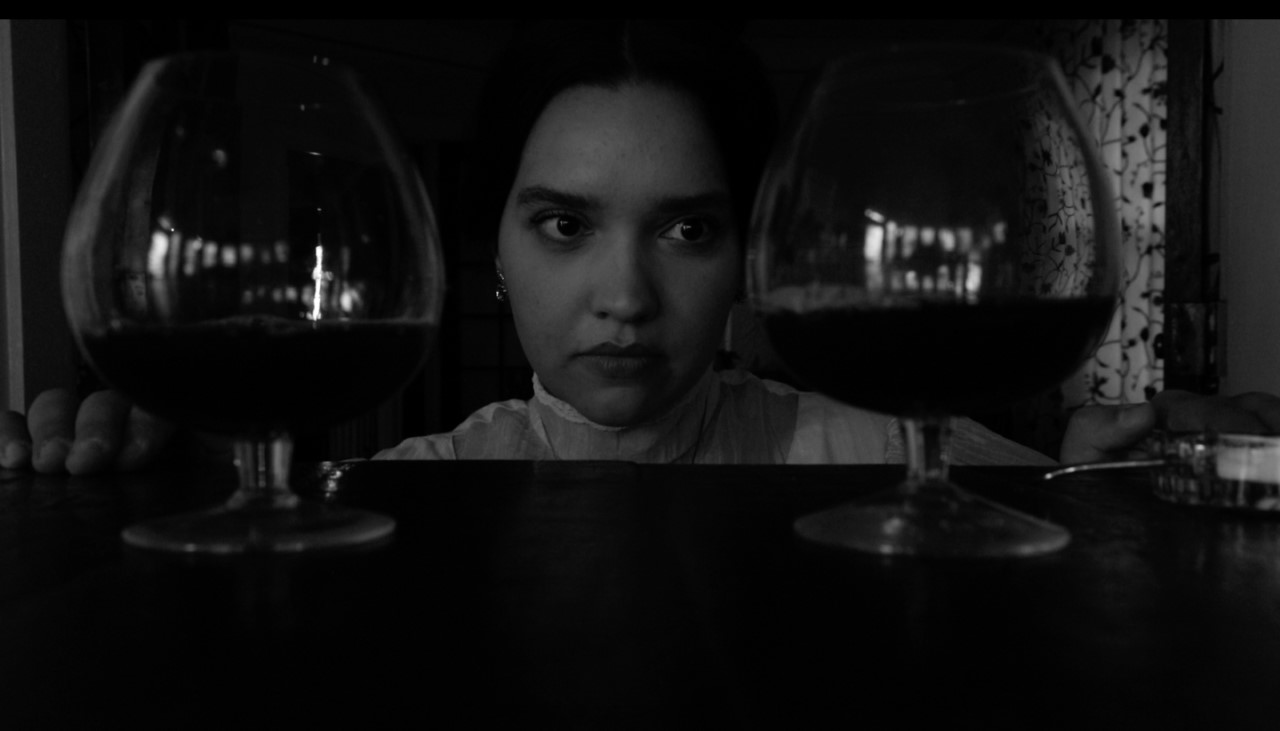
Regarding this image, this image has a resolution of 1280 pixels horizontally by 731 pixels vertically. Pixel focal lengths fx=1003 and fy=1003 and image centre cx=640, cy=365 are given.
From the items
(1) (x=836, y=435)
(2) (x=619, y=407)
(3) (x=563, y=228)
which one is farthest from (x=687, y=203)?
(1) (x=836, y=435)

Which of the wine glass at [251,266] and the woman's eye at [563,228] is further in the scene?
the woman's eye at [563,228]

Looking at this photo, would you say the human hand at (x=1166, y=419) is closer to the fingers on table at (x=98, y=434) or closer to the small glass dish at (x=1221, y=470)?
the small glass dish at (x=1221, y=470)

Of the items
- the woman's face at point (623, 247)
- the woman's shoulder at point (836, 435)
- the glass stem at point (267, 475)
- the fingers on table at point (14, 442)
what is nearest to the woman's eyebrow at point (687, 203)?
the woman's face at point (623, 247)

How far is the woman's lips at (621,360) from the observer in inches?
41.3

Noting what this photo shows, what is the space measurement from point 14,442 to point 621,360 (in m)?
0.61

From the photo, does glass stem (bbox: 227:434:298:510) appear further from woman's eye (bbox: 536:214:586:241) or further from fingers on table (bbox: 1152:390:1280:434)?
woman's eye (bbox: 536:214:586:241)

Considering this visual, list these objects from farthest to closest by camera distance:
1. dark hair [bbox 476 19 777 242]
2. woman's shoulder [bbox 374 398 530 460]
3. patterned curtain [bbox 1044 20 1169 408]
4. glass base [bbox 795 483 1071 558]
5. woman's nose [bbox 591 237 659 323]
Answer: patterned curtain [bbox 1044 20 1169 408] < woman's shoulder [bbox 374 398 530 460] < dark hair [bbox 476 19 777 242] < woman's nose [bbox 591 237 659 323] < glass base [bbox 795 483 1071 558]

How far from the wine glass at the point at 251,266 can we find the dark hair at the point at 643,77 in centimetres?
79

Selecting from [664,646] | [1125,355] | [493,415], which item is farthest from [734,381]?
[1125,355]

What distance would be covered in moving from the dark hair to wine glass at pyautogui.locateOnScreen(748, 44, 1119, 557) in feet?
2.47

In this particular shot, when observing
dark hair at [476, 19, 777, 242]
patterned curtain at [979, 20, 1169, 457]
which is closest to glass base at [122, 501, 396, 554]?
dark hair at [476, 19, 777, 242]

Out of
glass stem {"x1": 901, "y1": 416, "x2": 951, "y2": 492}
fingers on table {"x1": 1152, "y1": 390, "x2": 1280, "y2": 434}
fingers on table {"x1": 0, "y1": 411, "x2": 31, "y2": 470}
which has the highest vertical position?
glass stem {"x1": 901, "y1": 416, "x2": 951, "y2": 492}

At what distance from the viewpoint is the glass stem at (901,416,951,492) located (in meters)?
0.35

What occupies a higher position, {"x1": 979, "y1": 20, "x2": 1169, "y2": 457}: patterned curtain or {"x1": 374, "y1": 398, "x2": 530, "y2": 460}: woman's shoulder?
{"x1": 979, "y1": 20, "x2": 1169, "y2": 457}: patterned curtain
